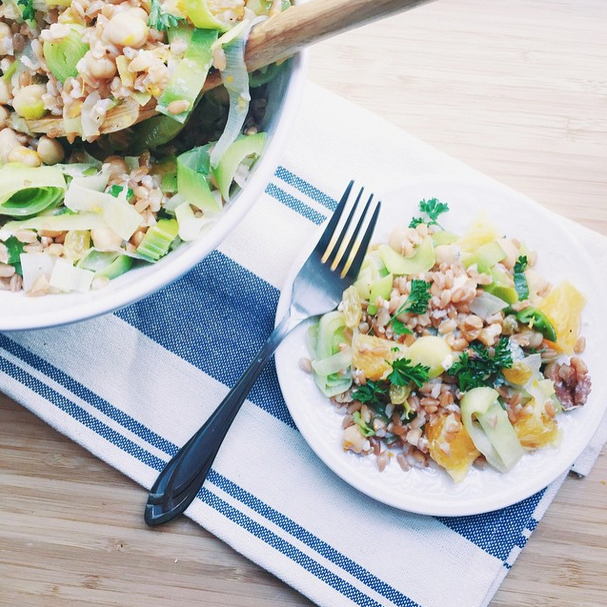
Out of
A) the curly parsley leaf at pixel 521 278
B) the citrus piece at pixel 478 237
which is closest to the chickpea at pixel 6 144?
the citrus piece at pixel 478 237

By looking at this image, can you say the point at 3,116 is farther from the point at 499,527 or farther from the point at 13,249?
the point at 499,527

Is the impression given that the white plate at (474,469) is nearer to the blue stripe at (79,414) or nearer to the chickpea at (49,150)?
the blue stripe at (79,414)

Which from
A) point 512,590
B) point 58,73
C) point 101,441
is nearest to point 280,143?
point 58,73

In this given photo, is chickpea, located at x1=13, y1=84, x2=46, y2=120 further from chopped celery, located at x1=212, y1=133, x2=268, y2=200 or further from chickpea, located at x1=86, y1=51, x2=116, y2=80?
chopped celery, located at x1=212, y1=133, x2=268, y2=200

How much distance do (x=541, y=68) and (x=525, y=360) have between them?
79 cm

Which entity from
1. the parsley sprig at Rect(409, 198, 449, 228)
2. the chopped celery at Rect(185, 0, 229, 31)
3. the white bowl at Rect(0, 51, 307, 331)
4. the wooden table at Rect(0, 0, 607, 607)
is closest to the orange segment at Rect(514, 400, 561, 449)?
the wooden table at Rect(0, 0, 607, 607)

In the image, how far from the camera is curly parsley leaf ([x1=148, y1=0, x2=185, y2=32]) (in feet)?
3.74

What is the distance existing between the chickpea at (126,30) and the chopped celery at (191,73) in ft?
0.25

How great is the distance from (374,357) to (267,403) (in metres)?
0.30

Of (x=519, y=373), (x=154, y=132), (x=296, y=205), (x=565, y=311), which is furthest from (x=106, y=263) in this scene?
(x=565, y=311)

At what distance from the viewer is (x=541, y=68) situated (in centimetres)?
175

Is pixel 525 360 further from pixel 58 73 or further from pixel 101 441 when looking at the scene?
pixel 58 73

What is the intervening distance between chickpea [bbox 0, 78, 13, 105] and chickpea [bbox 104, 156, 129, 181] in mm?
222

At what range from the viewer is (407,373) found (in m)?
1.45
